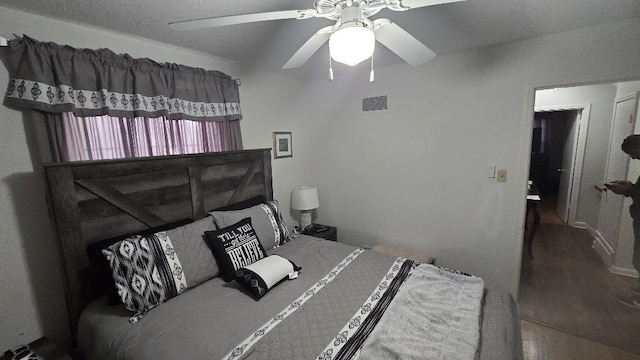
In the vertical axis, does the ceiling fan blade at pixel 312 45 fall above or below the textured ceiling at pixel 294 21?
below

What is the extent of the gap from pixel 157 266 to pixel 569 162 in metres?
5.77

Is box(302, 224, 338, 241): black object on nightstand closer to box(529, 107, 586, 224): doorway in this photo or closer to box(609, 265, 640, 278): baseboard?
box(609, 265, 640, 278): baseboard

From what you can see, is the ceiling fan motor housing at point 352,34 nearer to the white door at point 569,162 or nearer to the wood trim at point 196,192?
the wood trim at point 196,192

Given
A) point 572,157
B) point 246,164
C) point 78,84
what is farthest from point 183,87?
point 572,157

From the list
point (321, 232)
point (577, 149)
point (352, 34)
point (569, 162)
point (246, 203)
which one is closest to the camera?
point (352, 34)

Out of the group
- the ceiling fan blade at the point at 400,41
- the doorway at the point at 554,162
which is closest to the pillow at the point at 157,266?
the ceiling fan blade at the point at 400,41

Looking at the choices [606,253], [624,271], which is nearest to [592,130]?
[606,253]

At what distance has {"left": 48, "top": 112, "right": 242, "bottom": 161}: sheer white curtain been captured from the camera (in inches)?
62.9

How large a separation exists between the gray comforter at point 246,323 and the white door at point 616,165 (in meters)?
2.77

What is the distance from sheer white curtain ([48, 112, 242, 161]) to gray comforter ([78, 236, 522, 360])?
0.94 meters

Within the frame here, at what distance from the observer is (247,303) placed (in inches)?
60.2

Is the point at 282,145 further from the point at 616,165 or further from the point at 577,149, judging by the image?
the point at 577,149

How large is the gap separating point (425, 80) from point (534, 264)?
2527mm

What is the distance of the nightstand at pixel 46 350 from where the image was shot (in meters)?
1.39
